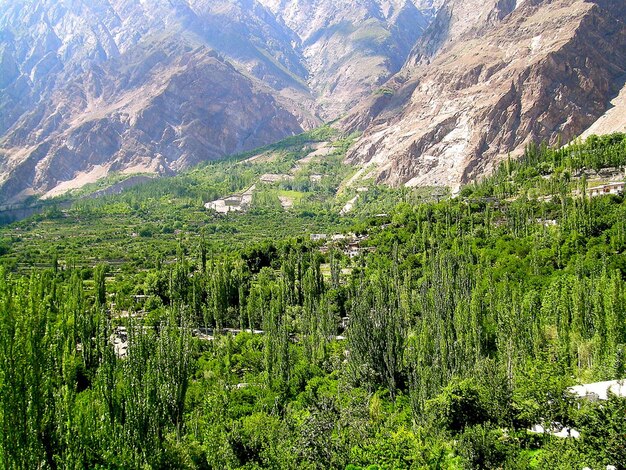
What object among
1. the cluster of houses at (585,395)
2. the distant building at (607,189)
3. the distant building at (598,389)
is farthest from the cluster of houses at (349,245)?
the cluster of houses at (585,395)

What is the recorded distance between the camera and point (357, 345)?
1918 inches

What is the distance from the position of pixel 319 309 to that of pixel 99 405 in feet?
146

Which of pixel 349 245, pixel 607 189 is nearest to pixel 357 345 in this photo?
pixel 349 245

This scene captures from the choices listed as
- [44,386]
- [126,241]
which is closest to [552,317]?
[44,386]

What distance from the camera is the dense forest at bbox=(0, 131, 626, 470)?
22.3 meters

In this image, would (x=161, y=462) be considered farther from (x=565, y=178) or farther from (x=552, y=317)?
(x=565, y=178)

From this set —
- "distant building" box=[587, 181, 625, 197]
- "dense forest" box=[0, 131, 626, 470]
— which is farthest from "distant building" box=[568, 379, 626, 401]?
"distant building" box=[587, 181, 625, 197]

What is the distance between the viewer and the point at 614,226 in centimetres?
7450

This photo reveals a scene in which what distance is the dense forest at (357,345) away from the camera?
73.0 feet

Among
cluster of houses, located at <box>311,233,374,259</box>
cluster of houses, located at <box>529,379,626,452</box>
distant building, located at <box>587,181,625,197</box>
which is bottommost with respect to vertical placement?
cluster of houses, located at <box>529,379,626,452</box>

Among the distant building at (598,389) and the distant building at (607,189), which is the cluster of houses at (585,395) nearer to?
the distant building at (598,389)

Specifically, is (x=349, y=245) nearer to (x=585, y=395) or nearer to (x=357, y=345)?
(x=357, y=345)

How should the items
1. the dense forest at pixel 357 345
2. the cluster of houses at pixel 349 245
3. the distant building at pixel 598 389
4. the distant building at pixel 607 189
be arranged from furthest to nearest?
the cluster of houses at pixel 349 245 → the distant building at pixel 607 189 → the distant building at pixel 598 389 → the dense forest at pixel 357 345

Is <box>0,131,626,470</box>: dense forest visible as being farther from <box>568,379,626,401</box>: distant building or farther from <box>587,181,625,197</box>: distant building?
<box>587,181,625,197</box>: distant building
